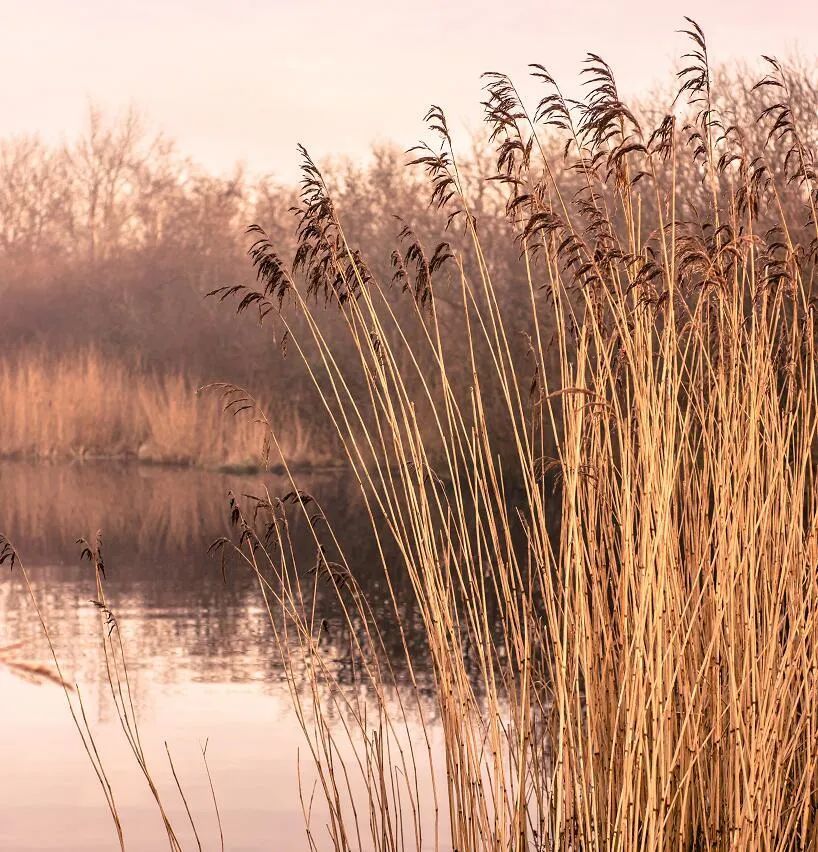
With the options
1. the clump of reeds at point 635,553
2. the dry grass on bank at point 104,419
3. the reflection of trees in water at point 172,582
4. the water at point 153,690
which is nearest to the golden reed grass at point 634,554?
the clump of reeds at point 635,553

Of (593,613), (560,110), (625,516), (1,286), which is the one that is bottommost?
(593,613)

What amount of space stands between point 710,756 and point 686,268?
0.95m

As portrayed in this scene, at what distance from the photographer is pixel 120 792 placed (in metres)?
4.85

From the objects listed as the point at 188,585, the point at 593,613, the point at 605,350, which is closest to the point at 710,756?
the point at 593,613

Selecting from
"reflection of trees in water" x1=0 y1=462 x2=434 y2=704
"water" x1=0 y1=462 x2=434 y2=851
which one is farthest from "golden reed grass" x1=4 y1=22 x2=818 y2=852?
"water" x1=0 y1=462 x2=434 y2=851

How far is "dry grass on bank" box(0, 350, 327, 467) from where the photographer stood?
1939cm

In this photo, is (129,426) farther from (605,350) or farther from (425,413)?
(605,350)

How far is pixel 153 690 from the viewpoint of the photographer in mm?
6383

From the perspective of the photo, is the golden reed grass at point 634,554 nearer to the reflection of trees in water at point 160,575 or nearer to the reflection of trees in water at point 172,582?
the reflection of trees in water at point 172,582

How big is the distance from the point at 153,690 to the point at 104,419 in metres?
14.6

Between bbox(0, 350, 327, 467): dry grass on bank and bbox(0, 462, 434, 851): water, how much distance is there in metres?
5.61

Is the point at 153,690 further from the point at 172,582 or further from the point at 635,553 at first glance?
the point at 635,553

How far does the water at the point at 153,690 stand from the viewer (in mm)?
4555

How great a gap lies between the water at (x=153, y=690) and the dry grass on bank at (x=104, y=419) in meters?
5.61
